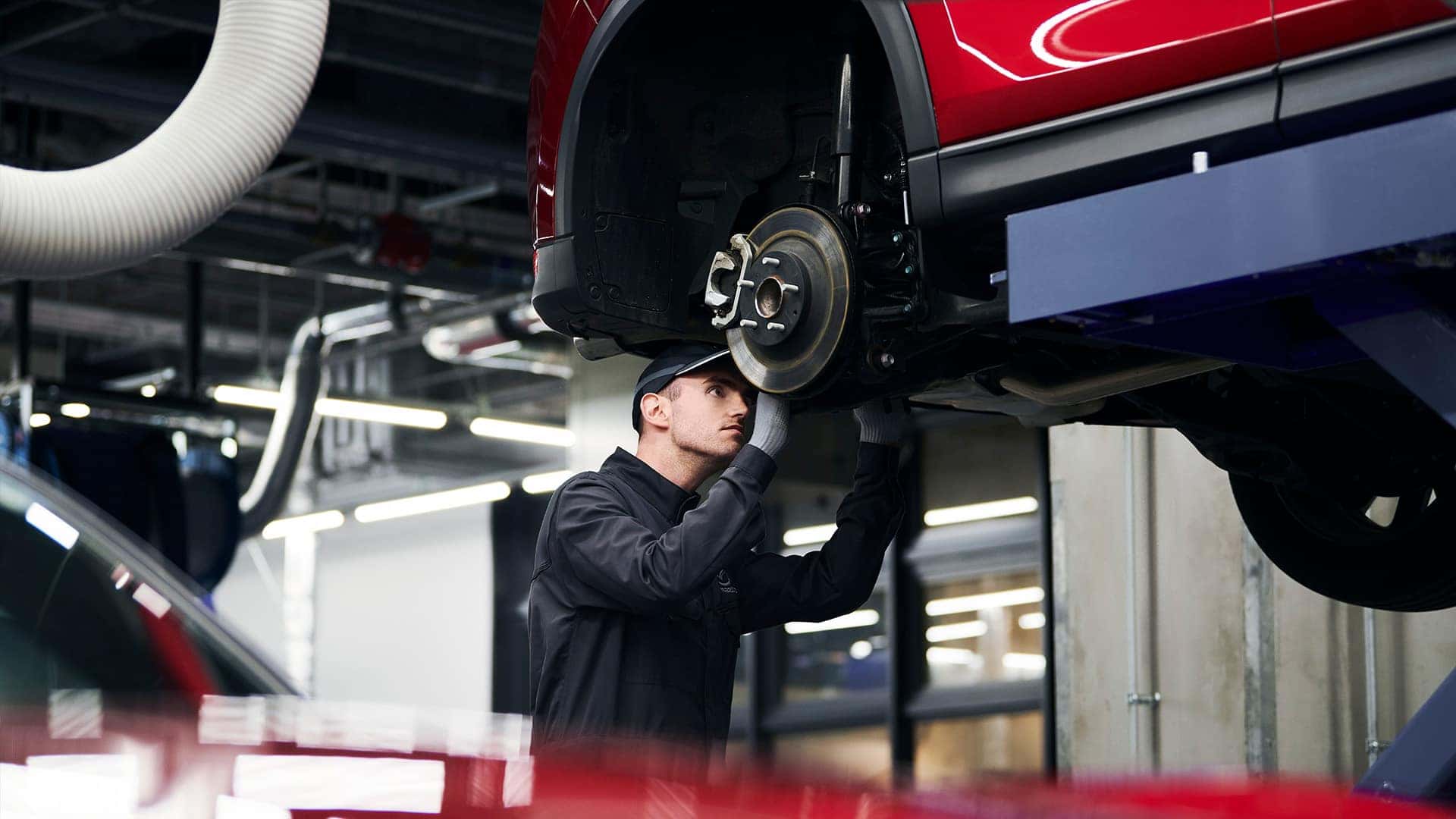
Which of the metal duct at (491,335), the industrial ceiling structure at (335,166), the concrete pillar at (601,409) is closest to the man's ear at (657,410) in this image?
the industrial ceiling structure at (335,166)

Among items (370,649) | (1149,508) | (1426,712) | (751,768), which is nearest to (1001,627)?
(1149,508)

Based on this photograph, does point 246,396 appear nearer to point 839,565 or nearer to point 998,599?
point 998,599

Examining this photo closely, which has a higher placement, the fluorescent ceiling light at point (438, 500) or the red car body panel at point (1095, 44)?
the fluorescent ceiling light at point (438, 500)

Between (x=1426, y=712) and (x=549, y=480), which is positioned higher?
(x=549, y=480)

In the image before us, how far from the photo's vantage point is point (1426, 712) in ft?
7.75

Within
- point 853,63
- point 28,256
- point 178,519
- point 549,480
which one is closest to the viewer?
point 853,63

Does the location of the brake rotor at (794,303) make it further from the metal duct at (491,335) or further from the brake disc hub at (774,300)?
the metal duct at (491,335)

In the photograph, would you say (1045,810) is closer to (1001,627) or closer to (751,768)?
(751,768)

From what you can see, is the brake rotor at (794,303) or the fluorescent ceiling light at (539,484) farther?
the fluorescent ceiling light at (539,484)

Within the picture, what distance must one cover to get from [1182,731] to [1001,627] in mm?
2884

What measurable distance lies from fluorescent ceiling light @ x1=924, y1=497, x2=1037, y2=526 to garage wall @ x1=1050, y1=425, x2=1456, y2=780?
2101 mm

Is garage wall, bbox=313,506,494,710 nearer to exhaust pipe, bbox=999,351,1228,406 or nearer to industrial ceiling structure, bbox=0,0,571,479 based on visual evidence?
industrial ceiling structure, bbox=0,0,571,479

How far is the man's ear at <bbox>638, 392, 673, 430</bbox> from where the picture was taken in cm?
368

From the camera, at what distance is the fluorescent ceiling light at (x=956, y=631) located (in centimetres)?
880
